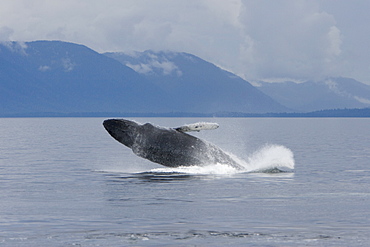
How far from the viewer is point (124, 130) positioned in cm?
2370

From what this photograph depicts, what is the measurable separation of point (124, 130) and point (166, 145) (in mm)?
1748

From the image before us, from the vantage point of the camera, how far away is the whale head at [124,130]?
23547 millimetres

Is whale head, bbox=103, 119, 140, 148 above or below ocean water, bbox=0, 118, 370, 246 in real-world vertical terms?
above

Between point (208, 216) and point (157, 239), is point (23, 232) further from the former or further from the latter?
point (208, 216)

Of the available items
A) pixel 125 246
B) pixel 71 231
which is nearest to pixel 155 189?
pixel 71 231

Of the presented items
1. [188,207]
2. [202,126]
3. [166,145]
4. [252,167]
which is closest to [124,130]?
[166,145]

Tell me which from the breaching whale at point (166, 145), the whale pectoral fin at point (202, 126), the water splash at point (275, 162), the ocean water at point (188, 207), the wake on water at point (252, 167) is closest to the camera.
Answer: the ocean water at point (188, 207)

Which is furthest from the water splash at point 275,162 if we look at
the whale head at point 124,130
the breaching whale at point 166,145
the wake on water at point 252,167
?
the whale head at point 124,130

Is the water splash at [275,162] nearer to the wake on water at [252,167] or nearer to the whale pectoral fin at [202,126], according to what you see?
the wake on water at [252,167]

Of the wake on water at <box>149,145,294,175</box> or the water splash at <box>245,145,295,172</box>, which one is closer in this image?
the wake on water at <box>149,145,294,175</box>

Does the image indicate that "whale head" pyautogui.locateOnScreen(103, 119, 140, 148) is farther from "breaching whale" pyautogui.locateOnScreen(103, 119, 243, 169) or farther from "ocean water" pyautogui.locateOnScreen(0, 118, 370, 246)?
"ocean water" pyautogui.locateOnScreen(0, 118, 370, 246)

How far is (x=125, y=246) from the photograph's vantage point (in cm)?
1195

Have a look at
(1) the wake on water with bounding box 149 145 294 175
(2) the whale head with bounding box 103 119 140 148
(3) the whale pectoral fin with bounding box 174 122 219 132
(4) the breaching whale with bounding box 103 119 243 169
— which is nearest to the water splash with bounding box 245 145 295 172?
(1) the wake on water with bounding box 149 145 294 175

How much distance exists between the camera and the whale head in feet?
77.3
